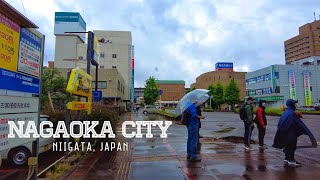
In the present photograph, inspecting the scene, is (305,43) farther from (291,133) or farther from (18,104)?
(18,104)

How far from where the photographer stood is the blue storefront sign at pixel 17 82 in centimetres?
424

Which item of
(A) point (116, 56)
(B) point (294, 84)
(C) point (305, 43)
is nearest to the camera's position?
(B) point (294, 84)

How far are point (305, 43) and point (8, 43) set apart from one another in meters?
139

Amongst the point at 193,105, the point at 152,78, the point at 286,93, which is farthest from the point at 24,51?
the point at 286,93

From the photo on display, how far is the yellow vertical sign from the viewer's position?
414cm

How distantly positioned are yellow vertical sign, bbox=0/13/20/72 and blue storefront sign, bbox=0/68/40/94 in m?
0.09

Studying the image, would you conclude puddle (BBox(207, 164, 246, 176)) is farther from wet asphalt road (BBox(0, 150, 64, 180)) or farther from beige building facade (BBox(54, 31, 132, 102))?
beige building facade (BBox(54, 31, 132, 102))

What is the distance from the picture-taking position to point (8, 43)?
430cm

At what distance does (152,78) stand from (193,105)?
4947 cm

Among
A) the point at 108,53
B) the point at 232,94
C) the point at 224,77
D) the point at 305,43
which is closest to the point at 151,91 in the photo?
the point at 232,94

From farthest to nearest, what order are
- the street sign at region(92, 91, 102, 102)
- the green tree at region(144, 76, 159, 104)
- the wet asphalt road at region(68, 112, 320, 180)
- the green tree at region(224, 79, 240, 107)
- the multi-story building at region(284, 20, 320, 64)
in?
the multi-story building at region(284, 20, 320, 64) → the green tree at region(224, 79, 240, 107) → the green tree at region(144, 76, 159, 104) → the street sign at region(92, 91, 102, 102) → the wet asphalt road at region(68, 112, 320, 180)

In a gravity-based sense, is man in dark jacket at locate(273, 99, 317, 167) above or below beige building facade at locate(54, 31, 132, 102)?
below

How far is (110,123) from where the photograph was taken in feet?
33.3

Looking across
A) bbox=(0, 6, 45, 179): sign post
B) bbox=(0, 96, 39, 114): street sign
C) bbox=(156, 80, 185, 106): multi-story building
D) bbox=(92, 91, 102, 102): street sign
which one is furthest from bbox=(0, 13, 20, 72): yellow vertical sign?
bbox=(156, 80, 185, 106): multi-story building
